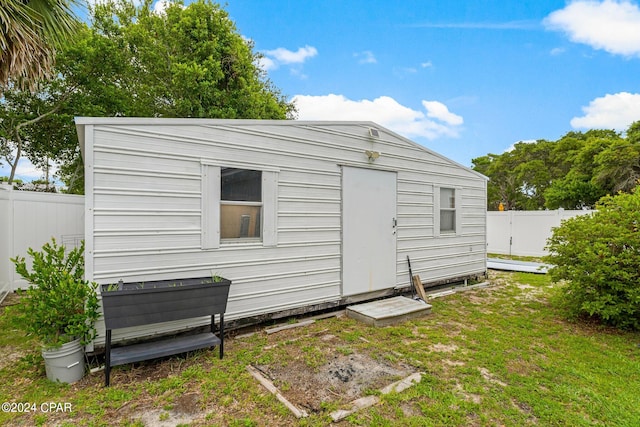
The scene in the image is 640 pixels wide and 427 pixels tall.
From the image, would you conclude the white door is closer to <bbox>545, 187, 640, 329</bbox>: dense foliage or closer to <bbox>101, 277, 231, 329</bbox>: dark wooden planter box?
→ <bbox>101, 277, 231, 329</bbox>: dark wooden planter box

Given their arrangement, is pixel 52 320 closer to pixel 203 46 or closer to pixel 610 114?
pixel 203 46

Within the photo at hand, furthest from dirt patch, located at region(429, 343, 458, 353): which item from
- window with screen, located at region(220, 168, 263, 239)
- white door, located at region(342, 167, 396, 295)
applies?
window with screen, located at region(220, 168, 263, 239)

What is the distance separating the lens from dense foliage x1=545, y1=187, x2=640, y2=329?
14.1 ft

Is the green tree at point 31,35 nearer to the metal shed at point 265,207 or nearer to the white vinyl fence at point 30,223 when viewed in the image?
the metal shed at point 265,207

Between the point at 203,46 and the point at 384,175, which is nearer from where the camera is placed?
the point at 384,175

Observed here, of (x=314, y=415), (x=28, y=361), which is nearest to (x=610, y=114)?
(x=314, y=415)

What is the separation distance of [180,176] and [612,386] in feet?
15.8

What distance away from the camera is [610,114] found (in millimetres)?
22391

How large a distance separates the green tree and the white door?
4.38 m

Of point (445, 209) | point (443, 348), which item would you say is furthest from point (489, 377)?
point (445, 209)

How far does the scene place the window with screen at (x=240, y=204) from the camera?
399 cm

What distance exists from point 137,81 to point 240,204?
507 inches

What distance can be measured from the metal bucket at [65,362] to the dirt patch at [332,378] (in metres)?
1.64

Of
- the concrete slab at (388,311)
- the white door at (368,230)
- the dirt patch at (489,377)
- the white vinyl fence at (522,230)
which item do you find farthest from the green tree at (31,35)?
the white vinyl fence at (522,230)
